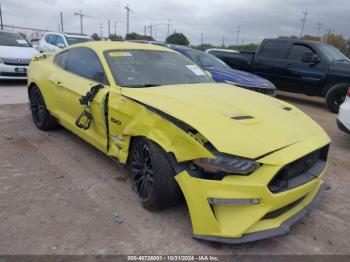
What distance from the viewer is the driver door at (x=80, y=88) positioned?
151 inches

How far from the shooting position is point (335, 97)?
337 inches

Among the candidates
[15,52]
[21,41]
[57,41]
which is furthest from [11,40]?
[57,41]

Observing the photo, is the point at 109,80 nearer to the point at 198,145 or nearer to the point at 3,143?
the point at 198,145

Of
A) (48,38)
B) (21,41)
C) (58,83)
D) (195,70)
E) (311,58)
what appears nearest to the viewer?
(195,70)

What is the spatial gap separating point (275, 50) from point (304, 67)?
1115 millimetres

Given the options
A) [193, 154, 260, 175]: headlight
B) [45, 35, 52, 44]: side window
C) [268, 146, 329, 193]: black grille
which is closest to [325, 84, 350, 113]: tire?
[268, 146, 329, 193]: black grille

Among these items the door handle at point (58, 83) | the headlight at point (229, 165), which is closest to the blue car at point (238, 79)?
the door handle at point (58, 83)

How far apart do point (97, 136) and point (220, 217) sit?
194 centimetres

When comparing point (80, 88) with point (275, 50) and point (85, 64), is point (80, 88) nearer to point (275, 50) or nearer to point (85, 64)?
point (85, 64)

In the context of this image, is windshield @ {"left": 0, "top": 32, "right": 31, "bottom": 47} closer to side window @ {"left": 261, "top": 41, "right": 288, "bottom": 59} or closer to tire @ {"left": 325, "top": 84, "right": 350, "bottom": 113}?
side window @ {"left": 261, "top": 41, "right": 288, "bottom": 59}

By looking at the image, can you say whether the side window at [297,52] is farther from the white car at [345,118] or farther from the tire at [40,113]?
the tire at [40,113]

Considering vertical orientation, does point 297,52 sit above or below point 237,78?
above

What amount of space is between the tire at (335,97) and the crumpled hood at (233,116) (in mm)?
5557

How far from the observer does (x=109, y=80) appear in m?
3.77
